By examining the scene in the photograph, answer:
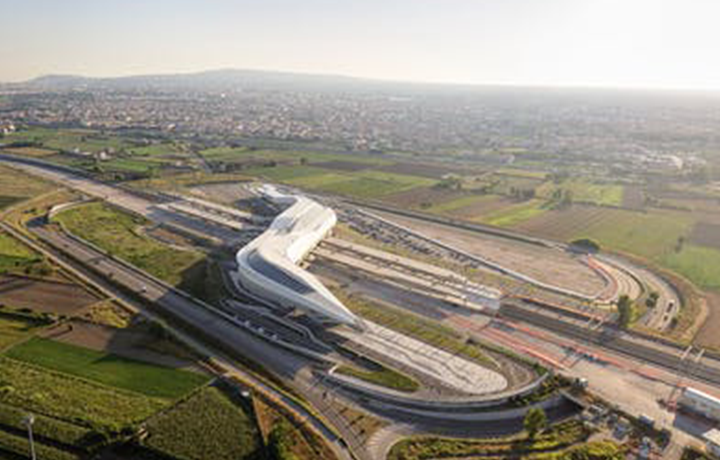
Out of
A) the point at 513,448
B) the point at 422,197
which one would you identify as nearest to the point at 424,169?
the point at 422,197

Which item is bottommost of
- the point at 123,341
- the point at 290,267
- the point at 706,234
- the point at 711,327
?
the point at 123,341

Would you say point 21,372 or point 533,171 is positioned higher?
point 533,171

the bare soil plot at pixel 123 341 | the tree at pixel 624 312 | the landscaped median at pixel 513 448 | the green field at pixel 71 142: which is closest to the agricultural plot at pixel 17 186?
the green field at pixel 71 142

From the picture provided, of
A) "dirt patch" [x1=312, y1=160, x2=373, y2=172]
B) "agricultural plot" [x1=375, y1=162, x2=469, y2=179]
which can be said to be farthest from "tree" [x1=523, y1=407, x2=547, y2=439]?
"dirt patch" [x1=312, y1=160, x2=373, y2=172]

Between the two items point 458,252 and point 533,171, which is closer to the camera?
point 458,252

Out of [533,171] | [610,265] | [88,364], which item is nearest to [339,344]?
[88,364]

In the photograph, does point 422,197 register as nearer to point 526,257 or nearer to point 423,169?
point 423,169

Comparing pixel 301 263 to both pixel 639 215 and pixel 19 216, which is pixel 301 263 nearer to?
pixel 19 216

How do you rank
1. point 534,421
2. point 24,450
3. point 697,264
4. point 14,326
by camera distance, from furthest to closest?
point 697,264, point 14,326, point 534,421, point 24,450
